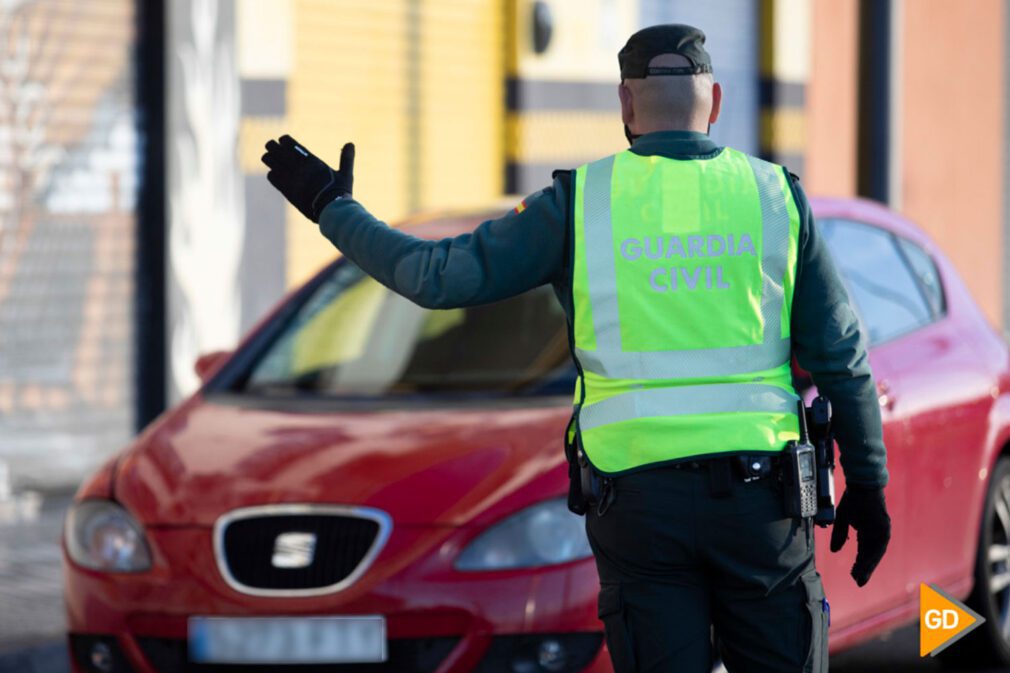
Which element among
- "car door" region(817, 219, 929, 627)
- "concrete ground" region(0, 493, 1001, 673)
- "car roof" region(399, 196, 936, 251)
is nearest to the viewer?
"car door" region(817, 219, 929, 627)

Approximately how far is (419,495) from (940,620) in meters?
2.09

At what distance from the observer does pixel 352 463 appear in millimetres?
5188

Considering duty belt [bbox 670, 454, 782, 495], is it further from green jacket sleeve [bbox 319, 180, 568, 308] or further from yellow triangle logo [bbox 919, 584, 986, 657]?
yellow triangle logo [bbox 919, 584, 986, 657]

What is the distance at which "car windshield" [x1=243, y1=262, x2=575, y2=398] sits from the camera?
589 centimetres

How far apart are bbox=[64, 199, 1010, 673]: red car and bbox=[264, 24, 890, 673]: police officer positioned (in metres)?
1.26

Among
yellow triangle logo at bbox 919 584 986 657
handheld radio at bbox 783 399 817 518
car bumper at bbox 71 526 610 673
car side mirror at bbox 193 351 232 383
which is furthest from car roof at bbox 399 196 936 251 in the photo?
handheld radio at bbox 783 399 817 518

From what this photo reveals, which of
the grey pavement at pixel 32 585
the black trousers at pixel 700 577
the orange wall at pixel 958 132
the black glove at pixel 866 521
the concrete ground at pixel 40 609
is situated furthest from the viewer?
the orange wall at pixel 958 132

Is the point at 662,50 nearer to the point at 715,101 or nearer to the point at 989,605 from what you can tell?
the point at 715,101

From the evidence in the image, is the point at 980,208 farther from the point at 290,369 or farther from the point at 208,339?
the point at 290,369

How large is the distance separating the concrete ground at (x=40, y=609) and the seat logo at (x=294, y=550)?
5.63ft

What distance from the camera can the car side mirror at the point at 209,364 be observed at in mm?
6250

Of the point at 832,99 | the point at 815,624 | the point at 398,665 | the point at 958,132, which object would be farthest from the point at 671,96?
the point at 958,132

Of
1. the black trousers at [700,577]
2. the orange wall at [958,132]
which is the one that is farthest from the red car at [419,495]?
the orange wall at [958,132]

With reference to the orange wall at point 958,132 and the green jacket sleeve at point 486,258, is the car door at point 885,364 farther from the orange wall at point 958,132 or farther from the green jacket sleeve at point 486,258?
the orange wall at point 958,132
